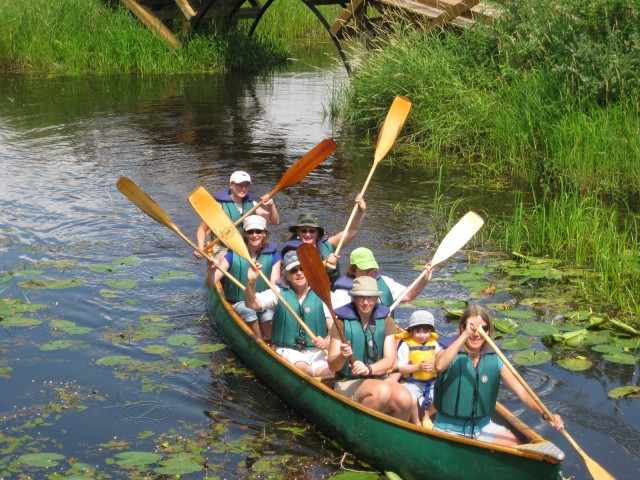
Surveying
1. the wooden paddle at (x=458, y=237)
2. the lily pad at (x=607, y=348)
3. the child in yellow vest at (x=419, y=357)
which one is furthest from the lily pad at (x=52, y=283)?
the lily pad at (x=607, y=348)

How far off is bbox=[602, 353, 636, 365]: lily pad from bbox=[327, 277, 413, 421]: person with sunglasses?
1886 millimetres

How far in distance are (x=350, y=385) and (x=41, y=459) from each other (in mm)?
1851

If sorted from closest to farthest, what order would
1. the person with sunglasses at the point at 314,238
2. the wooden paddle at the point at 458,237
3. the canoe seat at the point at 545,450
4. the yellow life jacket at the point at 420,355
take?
the canoe seat at the point at 545,450 < the yellow life jacket at the point at 420,355 < the wooden paddle at the point at 458,237 < the person with sunglasses at the point at 314,238

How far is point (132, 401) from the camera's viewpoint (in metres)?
6.75

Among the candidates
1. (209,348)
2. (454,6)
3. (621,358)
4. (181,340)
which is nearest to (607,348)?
(621,358)

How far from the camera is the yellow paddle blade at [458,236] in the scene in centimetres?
737

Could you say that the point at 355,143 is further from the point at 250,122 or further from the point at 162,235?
the point at 162,235

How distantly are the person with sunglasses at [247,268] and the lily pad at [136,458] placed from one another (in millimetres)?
1521

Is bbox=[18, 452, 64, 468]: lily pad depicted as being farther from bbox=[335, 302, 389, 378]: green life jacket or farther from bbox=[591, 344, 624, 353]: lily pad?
bbox=[591, 344, 624, 353]: lily pad

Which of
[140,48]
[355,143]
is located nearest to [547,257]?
[355,143]

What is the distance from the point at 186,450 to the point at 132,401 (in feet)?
2.80

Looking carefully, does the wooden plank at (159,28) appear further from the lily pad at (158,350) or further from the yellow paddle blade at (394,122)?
the lily pad at (158,350)

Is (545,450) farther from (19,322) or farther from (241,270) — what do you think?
(19,322)

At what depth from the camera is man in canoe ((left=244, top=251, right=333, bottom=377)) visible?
6.72 metres
